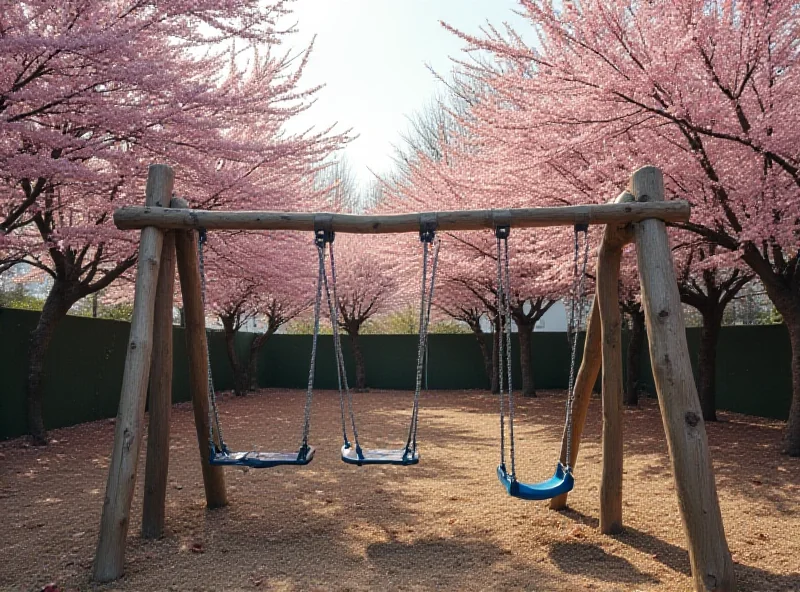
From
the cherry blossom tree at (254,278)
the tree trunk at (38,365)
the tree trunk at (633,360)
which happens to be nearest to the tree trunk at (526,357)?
the tree trunk at (633,360)

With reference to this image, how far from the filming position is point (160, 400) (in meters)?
3.82

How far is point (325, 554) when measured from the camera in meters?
3.45

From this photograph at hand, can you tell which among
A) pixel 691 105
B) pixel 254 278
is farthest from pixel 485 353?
pixel 691 105

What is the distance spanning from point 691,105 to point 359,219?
3019mm

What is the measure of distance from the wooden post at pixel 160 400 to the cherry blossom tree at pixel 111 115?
5.90ft

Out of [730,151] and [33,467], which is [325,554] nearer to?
[33,467]

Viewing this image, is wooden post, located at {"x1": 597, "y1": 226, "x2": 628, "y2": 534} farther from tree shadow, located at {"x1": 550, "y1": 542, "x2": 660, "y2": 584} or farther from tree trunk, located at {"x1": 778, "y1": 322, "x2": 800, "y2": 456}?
tree trunk, located at {"x1": 778, "y1": 322, "x2": 800, "y2": 456}

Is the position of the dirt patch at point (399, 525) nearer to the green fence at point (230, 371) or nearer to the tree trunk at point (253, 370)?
the green fence at point (230, 371)

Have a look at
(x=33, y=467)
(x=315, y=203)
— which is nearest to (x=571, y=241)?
(x=315, y=203)

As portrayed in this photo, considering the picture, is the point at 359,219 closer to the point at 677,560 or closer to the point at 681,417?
the point at 681,417

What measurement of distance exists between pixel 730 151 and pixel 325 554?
473 centimetres

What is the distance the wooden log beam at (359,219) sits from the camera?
3549 mm

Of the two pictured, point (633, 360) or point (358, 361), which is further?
point (358, 361)

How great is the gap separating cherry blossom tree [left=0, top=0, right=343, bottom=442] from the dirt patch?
6.89 feet
